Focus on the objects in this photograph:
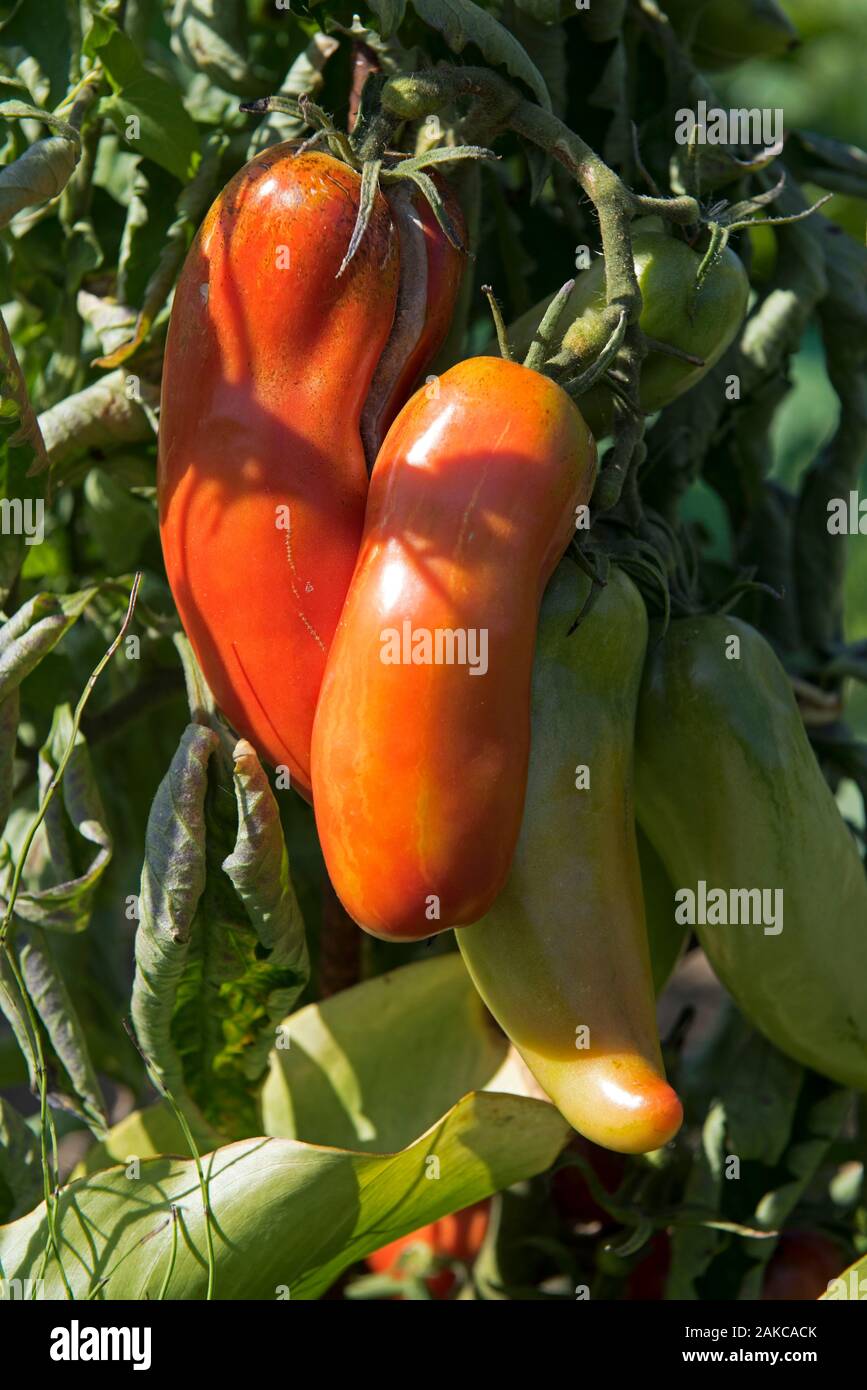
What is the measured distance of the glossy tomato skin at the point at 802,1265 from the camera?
3.47 ft

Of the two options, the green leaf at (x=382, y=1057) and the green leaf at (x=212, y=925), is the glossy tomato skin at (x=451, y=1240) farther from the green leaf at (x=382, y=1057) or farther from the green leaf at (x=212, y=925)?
the green leaf at (x=212, y=925)

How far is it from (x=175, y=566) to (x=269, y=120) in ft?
1.04

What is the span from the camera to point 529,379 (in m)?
0.63

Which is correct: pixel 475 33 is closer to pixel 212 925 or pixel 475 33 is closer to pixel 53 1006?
pixel 212 925

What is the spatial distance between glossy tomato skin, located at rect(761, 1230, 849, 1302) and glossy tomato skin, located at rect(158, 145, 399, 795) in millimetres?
651

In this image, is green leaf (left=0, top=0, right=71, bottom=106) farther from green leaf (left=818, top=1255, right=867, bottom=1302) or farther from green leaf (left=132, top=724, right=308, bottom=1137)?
green leaf (left=818, top=1255, right=867, bottom=1302)

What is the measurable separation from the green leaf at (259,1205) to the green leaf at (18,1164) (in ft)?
0.24

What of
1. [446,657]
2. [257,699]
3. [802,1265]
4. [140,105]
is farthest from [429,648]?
[802,1265]

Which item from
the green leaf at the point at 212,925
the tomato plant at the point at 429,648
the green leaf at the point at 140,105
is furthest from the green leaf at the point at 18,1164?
the green leaf at the point at 140,105

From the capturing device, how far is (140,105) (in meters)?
0.84

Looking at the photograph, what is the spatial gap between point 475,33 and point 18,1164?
70cm

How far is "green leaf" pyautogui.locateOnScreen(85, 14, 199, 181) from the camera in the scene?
815 mm

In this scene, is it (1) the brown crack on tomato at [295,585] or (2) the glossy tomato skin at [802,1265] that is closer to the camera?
(1) the brown crack on tomato at [295,585]
